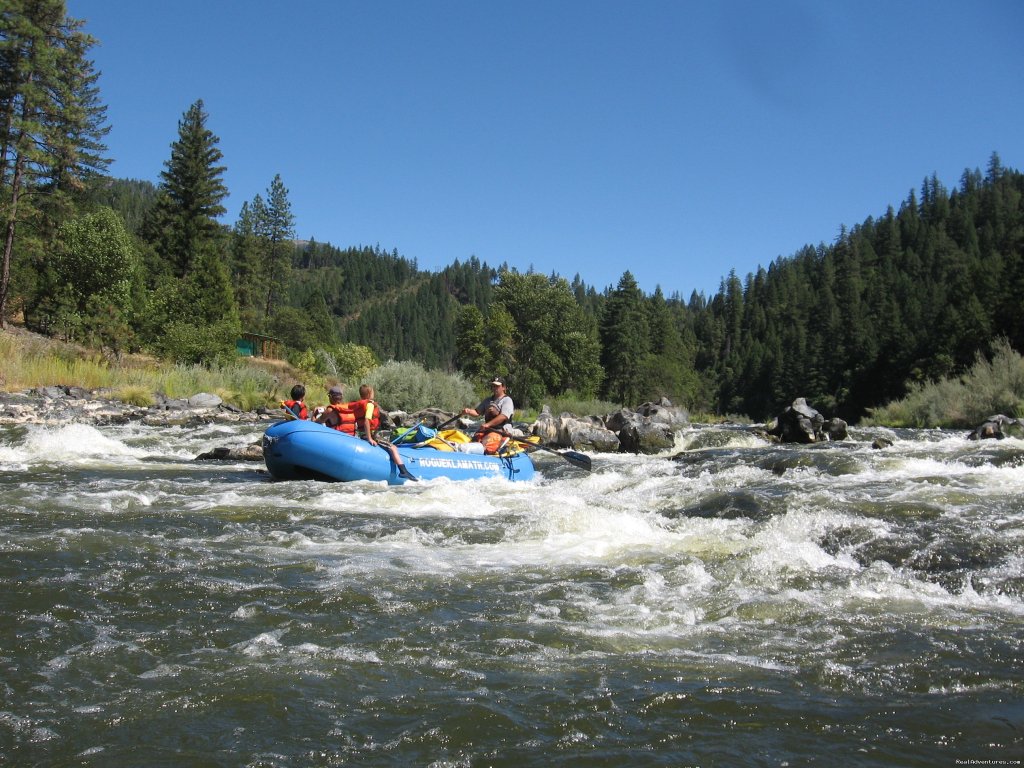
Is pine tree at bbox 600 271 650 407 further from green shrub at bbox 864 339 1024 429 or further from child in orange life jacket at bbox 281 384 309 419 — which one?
child in orange life jacket at bbox 281 384 309 419

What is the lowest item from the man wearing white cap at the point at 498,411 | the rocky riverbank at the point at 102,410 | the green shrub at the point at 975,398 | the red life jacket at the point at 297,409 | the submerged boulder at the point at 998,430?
the rocky riverbank at the point at 102,410

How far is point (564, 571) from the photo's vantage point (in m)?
5.64

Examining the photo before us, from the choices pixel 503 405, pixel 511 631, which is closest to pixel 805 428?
pixel 503 405

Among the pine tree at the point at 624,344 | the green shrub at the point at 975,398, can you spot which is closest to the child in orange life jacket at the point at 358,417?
the green shrub at the point at 975,398

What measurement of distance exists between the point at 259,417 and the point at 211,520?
15.3 meters

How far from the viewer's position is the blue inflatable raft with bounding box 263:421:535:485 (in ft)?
33.5

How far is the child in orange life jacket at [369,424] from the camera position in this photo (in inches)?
412

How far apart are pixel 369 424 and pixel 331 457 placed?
0.96 m

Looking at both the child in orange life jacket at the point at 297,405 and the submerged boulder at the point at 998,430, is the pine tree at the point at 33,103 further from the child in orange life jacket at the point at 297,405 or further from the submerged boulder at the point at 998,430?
the submerged boulder at the point at 998,430

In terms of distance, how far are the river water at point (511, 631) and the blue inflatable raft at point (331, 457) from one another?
5.59ft

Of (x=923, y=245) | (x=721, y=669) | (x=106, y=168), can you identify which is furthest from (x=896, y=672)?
(x=923, y=245)

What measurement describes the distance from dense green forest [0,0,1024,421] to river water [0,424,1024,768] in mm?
25263

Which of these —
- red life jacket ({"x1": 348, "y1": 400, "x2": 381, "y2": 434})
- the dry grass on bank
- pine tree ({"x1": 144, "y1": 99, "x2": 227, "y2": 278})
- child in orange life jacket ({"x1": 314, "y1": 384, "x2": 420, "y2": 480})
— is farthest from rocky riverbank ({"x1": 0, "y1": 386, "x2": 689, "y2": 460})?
pine tree ({"x1": 144, "y1": 99, "x2": 227, "y2": 278})

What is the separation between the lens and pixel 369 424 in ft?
36.2
